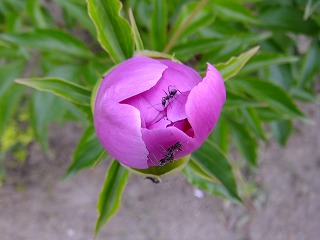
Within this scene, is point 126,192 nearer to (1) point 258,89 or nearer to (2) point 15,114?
(2) point 15,114

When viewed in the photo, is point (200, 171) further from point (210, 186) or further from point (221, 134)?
point (221, 134)

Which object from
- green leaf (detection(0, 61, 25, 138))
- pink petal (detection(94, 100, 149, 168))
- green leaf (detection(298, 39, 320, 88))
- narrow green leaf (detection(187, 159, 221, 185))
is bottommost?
green leaf (detection(0, 61, 25, 138))

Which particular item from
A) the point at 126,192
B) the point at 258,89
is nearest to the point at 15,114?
the point at 126,192

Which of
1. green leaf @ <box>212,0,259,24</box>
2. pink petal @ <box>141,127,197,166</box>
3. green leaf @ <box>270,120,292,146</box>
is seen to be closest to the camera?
pink petal @ <box>141,127,197,166</box>

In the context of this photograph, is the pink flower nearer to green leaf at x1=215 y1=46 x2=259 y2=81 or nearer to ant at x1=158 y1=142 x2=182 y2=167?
ant at x1=158 y1=142 x2=182 y2=167

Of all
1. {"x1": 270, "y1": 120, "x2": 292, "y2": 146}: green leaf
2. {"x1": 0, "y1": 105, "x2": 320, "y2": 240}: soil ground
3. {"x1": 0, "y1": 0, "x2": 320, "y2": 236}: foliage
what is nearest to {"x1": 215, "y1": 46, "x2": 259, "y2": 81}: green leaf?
{"x1": 0, "y1": 0, "x2": 320, "y2": 236}: foliage
